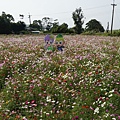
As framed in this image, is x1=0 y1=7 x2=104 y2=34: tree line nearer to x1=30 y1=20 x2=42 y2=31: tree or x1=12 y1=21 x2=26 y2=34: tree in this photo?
x1=12 y1=21 x2=26 y2=34: tree

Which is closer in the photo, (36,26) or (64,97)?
(64,97)

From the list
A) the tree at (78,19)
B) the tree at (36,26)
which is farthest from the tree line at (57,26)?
the tree at (36,26)

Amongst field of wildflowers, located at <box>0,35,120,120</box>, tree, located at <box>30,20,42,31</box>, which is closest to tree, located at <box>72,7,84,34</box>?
tree, located at <box>30,20,42,31</box>

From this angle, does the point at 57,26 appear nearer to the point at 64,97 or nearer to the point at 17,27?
the point at 17,27

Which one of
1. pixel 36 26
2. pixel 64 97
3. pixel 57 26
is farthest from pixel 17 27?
pixel 64 97

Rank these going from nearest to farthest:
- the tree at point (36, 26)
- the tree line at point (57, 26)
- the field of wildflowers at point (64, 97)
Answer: the field of wildflowers at point (64, 97), the tree line at point (57, 26), the tree at point (36, 26)

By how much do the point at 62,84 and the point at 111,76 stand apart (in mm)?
1137

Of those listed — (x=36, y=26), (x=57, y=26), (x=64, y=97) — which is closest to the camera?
(x=64, y=97)

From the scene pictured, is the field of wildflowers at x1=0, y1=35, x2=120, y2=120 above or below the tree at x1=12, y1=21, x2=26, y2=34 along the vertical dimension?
above

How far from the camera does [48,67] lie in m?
6.63

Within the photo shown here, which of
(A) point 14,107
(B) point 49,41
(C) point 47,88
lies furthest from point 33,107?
(B) point 49,41

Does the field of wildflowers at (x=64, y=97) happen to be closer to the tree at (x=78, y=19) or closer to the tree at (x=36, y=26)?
the tree at (x=78, y=19)

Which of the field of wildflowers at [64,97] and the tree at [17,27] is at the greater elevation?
the field of wildflowers at [64,97]

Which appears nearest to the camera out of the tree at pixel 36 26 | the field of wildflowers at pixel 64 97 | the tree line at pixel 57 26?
the field of wildflowers at pixel 64 97
